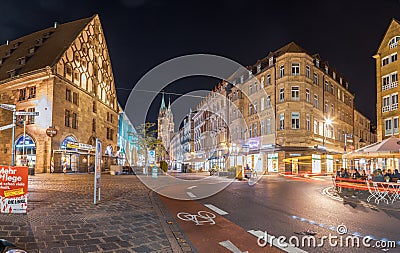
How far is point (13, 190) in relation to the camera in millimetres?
8344

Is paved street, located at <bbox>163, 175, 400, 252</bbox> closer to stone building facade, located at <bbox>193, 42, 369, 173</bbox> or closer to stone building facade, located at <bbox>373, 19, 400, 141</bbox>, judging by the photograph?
stone building facade, located at <bbox>193, 42, 369, 173</bbox>

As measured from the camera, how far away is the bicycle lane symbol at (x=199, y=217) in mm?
8587

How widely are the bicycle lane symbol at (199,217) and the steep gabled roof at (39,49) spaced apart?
104ft

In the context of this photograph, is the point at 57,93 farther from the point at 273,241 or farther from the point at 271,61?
the point at 273,241

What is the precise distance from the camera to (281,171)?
40812 millimetres

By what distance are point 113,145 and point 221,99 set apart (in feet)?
72.4

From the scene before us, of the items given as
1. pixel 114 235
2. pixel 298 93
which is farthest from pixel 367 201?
pixel 298 93

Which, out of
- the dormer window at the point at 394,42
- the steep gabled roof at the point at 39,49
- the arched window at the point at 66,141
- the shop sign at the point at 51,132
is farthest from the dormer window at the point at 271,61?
the shop sign at the point at 51,132

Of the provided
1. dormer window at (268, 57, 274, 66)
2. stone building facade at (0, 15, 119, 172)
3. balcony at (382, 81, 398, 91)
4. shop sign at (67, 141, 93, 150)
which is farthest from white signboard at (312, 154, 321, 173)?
stone building facade at (0, 15, 119, 172)

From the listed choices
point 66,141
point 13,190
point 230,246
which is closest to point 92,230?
point 230,246

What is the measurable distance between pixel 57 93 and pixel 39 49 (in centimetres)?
1031

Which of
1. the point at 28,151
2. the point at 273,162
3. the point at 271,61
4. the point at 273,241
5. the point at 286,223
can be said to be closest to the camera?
the point at 273,241

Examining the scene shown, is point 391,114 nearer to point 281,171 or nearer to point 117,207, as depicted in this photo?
point 281,171

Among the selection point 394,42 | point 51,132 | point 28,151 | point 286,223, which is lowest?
point 286,223
